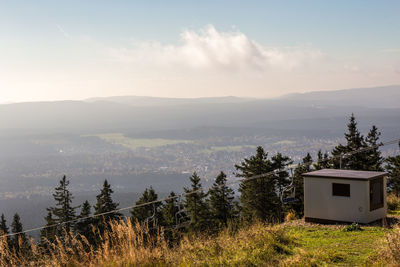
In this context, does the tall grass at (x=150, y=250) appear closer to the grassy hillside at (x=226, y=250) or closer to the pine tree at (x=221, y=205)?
the grassy hillside at (x=226, y=250)

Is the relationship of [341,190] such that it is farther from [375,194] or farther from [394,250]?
[394,250]

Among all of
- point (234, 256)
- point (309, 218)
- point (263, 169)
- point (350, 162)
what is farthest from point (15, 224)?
point (234, 256)

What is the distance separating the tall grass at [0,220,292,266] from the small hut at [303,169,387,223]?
440 cm

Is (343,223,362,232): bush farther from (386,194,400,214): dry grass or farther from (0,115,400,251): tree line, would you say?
(0,115,400,251): tree line

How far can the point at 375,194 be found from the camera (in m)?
14.2

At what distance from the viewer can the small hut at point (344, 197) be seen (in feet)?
45.4

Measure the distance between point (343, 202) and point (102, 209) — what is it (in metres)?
44.3

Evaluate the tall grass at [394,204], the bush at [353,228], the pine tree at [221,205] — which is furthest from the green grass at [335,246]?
the pine tree at [221,205]

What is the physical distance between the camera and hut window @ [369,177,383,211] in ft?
45.8

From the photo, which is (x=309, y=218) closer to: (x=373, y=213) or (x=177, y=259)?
(x=373, y=213)

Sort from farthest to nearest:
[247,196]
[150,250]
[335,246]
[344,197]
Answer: [247,196] < [344,197] < [335,246] < [150,250]

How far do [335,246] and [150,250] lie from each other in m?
5.31

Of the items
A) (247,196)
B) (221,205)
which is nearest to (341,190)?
(247,196)

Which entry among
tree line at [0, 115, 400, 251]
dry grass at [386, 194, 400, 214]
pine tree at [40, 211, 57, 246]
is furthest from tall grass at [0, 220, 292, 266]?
tree line at [0, 115, 400, 251]
